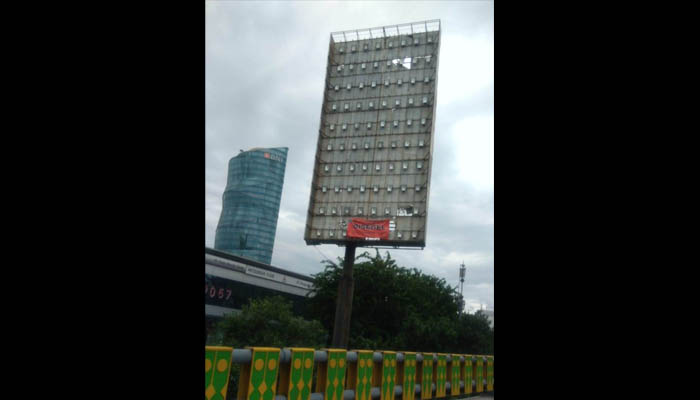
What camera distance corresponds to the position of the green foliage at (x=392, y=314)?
26453 mm

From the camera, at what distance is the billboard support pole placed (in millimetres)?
22266

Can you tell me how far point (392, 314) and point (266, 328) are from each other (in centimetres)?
909

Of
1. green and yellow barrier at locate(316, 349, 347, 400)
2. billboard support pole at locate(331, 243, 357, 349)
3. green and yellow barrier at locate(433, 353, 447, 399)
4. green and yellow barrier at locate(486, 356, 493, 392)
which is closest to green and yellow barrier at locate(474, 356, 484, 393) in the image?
green and yellow barrier at locate(486, 356, 493, 392)

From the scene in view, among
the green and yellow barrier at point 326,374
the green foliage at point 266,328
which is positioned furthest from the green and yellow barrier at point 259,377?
the green foliage at point 266,328

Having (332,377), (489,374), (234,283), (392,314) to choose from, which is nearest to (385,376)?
(332,377)

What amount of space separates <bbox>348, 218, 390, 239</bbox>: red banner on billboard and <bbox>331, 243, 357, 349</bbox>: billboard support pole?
0.75 metres

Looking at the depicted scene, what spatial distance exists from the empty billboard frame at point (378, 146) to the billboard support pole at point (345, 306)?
35.3 inches

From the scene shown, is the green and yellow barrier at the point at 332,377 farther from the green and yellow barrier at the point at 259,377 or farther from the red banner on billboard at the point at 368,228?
the red banner on billboard at the point at 368,228
